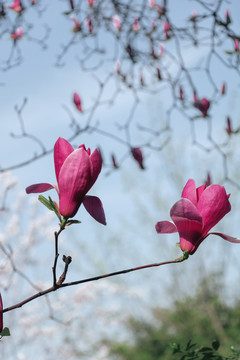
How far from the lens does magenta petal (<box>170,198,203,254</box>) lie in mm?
707

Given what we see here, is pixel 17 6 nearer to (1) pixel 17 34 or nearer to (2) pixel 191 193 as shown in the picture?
(1) pixel 17 34

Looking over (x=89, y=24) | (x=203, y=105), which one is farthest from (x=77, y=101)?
(x=203, y=105)

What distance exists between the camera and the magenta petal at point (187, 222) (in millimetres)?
707

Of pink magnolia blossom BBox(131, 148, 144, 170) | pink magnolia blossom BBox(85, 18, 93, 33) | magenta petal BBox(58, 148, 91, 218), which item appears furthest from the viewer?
pink magnolia blossom BBox(85, 18, 93, 33)

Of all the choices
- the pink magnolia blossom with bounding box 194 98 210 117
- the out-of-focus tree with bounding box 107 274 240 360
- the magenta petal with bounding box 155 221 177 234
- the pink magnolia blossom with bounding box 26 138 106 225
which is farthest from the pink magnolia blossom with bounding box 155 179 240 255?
the out-of-focus tree with bounding box 107 274 240 360

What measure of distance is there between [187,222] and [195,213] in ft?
0.07

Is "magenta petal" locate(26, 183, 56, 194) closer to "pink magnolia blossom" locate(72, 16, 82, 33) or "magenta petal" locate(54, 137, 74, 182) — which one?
"magenta petal" locate(54, 137, 74, 182)

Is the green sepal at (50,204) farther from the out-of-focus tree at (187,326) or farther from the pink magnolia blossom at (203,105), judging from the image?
the out-of-focus tree at (187,326)

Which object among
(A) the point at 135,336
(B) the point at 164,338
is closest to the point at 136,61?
(B) the point at 164,338

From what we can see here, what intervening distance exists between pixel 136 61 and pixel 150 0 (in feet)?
1.48

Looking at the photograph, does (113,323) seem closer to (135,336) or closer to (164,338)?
(135,336)

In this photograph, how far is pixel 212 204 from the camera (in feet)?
2.35

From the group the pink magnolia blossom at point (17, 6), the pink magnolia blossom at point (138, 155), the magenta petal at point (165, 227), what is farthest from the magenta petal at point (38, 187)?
the pink magnolia blossom at point (17, 6)

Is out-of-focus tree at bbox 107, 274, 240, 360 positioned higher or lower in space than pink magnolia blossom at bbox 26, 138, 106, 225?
lower
